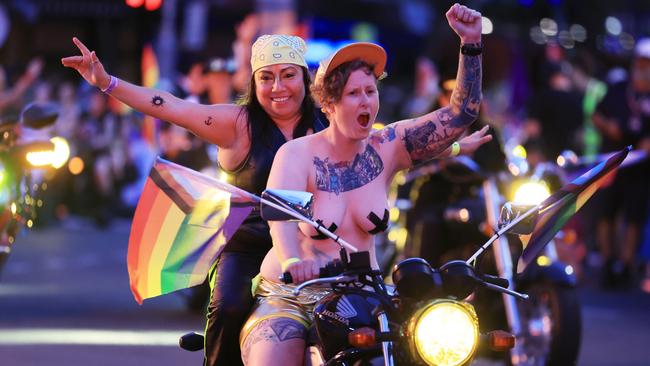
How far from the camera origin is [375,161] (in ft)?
21.1

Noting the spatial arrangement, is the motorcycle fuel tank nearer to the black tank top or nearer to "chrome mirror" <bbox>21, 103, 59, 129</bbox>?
the black tank top

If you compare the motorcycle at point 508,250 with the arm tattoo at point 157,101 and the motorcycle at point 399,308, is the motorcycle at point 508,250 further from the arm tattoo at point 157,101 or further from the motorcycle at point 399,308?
the motorcycle at point 399,308

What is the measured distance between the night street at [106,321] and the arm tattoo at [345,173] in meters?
4.61

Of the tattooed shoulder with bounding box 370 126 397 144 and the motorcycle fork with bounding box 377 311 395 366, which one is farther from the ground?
the tattooed shoulder with bounding box 370 126 397 144

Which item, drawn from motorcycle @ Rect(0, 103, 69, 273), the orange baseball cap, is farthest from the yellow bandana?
motorcycle @ Rect(0, 103, 69, 273)

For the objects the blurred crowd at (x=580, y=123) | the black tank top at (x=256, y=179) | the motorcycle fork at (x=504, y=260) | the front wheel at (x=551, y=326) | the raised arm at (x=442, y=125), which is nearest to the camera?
the raised arm at (x=442, y=125)

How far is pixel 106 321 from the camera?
1342 cm

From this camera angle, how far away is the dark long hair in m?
7.32

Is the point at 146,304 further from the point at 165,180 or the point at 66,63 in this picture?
the point at 165,180

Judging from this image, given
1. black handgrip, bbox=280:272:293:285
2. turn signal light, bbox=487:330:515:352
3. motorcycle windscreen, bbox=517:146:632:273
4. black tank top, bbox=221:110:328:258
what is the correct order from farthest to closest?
black tank top, bbox=221:110:328:258 < motorcycle windscreen, bbox=517:146:632:273 < black handgrip, bbox=280:272:293:285 < turn signal light, bbox=487:330:515:352

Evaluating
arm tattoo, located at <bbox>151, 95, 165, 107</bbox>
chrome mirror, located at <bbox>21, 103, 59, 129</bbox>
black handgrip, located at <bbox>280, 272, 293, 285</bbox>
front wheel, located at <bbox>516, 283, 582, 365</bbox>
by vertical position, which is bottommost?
front wheel, located at <bbox>516, 283, 582, 365</bbox>

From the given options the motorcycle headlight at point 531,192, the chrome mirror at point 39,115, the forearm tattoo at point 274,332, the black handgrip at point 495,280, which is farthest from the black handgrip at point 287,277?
the motorcycle headlight at point 531,192

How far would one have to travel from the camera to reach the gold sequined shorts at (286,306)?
6102 millimetres

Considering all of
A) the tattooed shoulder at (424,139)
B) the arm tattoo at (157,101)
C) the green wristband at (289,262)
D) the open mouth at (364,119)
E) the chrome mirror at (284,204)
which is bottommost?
the green wristband at (289,262)
